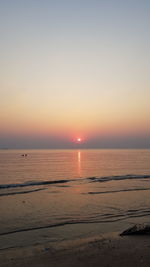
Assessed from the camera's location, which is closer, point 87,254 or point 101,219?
point 87,254

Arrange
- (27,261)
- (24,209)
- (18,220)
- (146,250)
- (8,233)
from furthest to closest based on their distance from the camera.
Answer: (24,209) → (18,220) → (8,233) → (146,250) → (27,261)

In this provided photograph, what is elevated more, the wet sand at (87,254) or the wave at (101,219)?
the wet sand at (87,254)

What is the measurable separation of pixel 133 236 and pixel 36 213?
7.21 metres

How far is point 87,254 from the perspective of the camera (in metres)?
8.51

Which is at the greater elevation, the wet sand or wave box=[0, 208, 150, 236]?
the wet sand

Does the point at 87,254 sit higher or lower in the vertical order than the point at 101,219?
higher

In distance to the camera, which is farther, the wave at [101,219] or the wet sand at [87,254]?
the wave at [101,219]

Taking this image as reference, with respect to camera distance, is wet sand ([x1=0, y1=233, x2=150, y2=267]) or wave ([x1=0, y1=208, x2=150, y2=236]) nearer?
wet sand ([x1=0, y1=233, x2=150, y2=267])

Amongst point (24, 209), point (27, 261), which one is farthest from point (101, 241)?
point (24, 209)

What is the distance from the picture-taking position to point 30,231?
11805 mm

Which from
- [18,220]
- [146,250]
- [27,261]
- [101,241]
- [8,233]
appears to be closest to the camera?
[27,261]

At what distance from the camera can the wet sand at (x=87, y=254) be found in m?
7.73

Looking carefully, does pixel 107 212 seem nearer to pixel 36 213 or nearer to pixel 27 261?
pixel 36 213

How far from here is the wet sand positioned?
773cm
